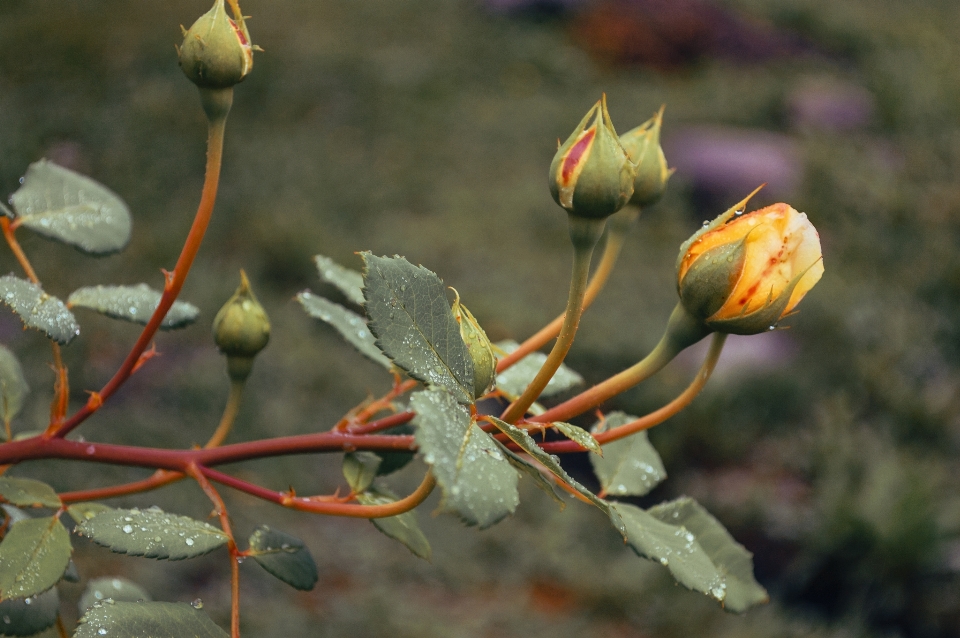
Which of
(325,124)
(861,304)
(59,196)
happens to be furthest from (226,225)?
(59,196)

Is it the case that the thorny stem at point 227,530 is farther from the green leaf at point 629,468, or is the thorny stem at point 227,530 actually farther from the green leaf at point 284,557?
the green leaf at point 629,468

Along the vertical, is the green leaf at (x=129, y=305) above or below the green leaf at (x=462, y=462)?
below

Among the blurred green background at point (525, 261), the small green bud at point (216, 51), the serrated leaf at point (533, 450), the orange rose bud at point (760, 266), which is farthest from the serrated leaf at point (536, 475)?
the blurred green background at point (525, 261)

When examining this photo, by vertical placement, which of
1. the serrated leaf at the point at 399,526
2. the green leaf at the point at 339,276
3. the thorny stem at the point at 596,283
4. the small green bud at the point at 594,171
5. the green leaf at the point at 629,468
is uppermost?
the small green bud at the point at 594,171

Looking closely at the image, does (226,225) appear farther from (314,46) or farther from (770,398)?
(770,398)

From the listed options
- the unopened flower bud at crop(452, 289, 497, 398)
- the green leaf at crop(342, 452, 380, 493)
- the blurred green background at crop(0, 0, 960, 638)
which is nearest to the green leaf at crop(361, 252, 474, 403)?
the unopened flower bud at crop(452, 289, 497, 398)

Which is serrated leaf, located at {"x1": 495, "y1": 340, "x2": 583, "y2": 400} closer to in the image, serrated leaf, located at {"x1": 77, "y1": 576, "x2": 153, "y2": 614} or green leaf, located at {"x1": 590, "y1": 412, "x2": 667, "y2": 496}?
green leaf, located at {"x1": 590, "y1": 412, "x2": 667, "y2": 496}
